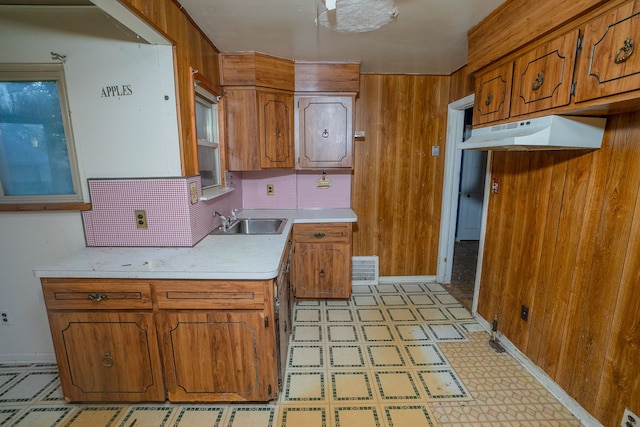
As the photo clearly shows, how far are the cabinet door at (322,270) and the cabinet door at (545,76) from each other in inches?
68.8

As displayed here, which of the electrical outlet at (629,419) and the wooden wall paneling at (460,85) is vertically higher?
the wooden wall paneling at (460,85)

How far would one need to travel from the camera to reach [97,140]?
176 cm

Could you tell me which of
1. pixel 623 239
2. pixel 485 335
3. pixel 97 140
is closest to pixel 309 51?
pixel 97 140

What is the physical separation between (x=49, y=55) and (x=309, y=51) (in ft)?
5.64

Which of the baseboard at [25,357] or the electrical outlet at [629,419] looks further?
the baseboard at [25,357]

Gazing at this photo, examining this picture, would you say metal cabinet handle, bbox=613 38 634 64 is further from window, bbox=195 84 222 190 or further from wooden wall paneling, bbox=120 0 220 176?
window, bbox=195 84 222 190

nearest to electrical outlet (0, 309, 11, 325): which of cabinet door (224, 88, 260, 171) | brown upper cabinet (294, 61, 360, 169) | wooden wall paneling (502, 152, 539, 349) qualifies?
cabinet door (224, 88, 260, 171)

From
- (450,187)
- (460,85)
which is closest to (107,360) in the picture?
(450,187)

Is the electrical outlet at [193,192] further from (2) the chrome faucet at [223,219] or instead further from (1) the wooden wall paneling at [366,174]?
(1) the wooden wall paneling at [366,174]

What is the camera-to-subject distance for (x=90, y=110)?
1.73 m

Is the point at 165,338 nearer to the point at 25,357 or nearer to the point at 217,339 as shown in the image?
the point at 217,339

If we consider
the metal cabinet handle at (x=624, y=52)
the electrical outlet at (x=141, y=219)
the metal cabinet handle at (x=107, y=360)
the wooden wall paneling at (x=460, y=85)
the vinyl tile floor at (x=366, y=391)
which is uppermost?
the wooden wall paneling at (x=460, y=85)

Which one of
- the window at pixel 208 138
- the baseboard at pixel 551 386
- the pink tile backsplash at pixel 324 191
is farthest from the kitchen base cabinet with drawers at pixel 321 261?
the baseboard at pixel 551 386

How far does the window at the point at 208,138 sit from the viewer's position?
2.21 meters
